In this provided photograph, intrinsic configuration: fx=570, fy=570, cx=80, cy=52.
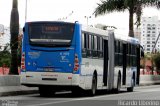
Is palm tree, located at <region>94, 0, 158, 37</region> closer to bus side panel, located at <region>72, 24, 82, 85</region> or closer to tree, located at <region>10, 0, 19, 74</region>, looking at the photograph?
tree, located at <region>10, 0, 19, 74</region>

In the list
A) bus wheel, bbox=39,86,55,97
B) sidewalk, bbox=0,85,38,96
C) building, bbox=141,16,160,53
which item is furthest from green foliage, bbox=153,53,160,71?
building, bbox=141,16,160,53

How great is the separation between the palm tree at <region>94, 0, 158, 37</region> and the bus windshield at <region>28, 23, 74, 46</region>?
28.0m

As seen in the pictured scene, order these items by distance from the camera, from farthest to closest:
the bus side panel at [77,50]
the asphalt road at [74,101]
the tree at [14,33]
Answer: the tree at [14,33], the bus side panel at [77,50], the asphalt road at [74,101]

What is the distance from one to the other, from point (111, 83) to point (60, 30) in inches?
252

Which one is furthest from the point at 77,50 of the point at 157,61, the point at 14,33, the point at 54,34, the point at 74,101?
the point at 157,61

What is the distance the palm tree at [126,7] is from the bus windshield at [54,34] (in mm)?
28040

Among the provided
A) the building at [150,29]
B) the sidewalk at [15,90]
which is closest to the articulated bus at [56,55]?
the sidewalk at [15,90]

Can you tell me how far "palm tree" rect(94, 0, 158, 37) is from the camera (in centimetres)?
5178

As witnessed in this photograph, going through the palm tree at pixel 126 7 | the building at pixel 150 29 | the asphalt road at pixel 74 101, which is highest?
the building at pixel 150 29

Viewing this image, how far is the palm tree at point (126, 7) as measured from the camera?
5178 centimetres

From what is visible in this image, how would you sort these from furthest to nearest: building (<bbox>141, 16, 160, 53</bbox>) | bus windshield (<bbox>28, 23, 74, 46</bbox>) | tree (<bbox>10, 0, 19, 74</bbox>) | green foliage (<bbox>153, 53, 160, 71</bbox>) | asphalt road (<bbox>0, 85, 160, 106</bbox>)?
building (<bbox>141, 16, 160, 53</bbox>), green foliage (<bbox>153, 53, 160, 71</bbox>), tree (<bbox>10, 0, 19, 74</bbox>), bus windshield (<bbox>28, 23, 74, 46</bbox>), asphalt road (<bbox>0, 85, 160, 106</bbox>)

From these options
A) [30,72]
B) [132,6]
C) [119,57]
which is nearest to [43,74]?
[30,72]

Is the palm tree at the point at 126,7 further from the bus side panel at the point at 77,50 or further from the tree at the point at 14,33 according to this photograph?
the bus side panel at the point at 77,50

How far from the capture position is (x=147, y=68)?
65688mm
